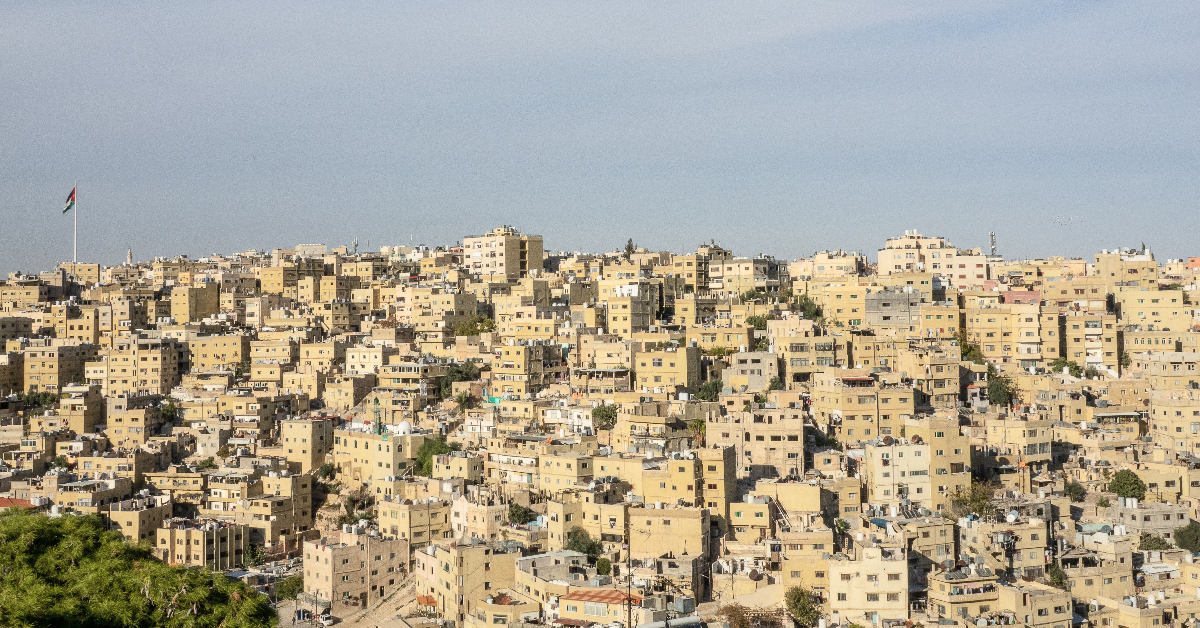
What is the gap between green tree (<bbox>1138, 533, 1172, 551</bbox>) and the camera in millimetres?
23438

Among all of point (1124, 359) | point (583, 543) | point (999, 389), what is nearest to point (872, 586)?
point (583, 543)

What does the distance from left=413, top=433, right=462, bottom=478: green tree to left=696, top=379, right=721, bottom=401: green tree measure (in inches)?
219

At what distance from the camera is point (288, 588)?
939 inches

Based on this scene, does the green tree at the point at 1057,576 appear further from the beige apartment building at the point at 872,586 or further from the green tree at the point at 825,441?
the green tree at the point at 825,441

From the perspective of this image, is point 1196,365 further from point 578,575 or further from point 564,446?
point 578,575

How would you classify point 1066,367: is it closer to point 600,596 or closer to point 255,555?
point 600,596

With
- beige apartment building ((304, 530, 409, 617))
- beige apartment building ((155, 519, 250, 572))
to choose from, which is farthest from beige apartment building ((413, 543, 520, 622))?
beige apartment building ((155, 519, 250, 572))

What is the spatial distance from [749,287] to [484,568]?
21.2m

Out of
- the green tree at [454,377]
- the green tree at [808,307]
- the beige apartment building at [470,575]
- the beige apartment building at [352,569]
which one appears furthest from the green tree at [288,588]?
the green tree at [808,307]

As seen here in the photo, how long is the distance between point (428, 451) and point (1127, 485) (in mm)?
13828

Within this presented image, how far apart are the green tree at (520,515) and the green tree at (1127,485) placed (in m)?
11.0

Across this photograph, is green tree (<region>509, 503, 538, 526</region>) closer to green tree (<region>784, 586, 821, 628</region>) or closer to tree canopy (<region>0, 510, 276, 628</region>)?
green tree (<region>784, 586, 821, 628</region>)

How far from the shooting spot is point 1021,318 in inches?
1329

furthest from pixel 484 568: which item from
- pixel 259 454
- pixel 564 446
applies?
pixel 259 454
